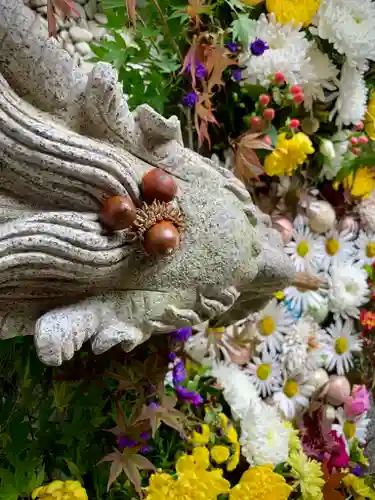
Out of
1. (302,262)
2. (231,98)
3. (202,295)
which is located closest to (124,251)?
(202,295)

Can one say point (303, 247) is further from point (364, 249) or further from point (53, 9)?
point (53, 9)

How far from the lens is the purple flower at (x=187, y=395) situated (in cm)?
111

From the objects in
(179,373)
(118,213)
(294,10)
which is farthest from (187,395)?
(294,10)

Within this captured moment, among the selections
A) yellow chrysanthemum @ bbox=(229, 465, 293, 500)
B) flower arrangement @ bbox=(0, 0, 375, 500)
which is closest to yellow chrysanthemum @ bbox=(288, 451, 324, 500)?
flower arrangement @ bbox=(0, 0, 375, 500)

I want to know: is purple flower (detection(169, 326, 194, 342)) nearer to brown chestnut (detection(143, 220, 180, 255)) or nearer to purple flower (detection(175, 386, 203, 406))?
purple flower (detection(175, 386, 203, 406))

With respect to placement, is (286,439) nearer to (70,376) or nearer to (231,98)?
(70,376)

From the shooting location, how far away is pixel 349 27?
1.30 meters

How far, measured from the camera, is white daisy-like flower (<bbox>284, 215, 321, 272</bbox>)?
1445 millimetres

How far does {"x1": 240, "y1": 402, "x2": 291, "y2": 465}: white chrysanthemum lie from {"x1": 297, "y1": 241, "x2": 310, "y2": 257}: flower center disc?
403mm

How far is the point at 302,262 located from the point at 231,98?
1.48 feet

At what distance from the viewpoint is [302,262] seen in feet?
4.83

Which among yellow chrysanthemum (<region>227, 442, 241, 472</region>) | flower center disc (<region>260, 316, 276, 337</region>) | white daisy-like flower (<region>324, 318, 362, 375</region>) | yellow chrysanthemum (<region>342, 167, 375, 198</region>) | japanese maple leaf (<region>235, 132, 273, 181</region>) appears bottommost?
white daisy-like flower (<region>324, 318, 362, 375</region>)

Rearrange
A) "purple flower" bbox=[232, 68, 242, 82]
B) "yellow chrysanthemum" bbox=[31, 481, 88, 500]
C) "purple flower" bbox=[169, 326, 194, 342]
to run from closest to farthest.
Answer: "yellow chrysanthemum" bbox=[31, 481, 88, 500], "purple flower" bbox=[169, 326, 194, 342], "purple flower" bbox=[232, 68, 242, 82]

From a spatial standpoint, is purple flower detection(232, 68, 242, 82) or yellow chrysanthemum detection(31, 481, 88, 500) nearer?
yellow chrysanthemum detection(31, 481, 88, 500)
